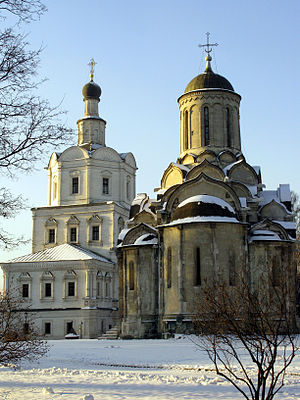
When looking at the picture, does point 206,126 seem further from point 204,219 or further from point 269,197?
point 204,219

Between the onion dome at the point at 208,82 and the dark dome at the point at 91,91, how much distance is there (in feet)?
51.4

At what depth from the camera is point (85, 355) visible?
63.5ft

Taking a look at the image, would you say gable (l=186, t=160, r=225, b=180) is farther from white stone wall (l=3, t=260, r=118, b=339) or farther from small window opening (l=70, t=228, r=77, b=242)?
small window opening (l=70, t=228, r=77, b=242)

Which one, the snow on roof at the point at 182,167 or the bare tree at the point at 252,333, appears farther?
the snow on roof at the point at 182,167

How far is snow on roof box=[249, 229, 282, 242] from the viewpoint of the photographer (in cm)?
2822

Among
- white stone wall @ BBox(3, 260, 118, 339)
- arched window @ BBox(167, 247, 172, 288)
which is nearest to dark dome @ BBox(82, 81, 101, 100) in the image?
white stone wall @ BBox(3, 260, 118, 339)

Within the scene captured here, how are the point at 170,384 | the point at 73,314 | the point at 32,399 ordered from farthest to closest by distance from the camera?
the point at 73,314 < the point at 170,384 < the point at 32,399

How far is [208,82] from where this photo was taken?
109 ft

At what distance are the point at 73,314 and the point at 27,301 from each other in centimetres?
362

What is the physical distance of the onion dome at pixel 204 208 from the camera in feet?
87.1

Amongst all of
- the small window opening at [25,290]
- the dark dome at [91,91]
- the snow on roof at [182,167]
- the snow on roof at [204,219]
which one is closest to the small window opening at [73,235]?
the small window opening at [25,290]

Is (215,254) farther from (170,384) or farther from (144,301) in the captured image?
(170,384)

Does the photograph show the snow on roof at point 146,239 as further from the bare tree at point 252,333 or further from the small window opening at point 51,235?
the small window opening at point 51,235

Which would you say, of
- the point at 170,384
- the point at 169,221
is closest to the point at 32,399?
the point at 170,384
